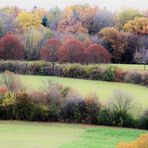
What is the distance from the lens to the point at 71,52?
216 ft

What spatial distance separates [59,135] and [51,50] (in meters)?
36.5

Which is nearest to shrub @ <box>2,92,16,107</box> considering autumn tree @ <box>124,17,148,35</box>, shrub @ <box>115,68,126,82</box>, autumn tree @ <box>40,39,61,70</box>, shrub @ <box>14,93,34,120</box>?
shrub @ <box>14,93,34,120</box>

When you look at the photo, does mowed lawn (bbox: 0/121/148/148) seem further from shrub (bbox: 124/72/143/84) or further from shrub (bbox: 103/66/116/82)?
shrub (bbox: 103/66/116/82)

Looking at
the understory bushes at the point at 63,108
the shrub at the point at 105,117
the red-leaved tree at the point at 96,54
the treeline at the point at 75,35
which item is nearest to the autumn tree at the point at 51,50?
the treeline at the point at 75,35

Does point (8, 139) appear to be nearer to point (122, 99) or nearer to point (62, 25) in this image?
point (122, 99)

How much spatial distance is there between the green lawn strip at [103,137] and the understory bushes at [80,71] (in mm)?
21722

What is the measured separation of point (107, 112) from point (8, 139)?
10.2 meters

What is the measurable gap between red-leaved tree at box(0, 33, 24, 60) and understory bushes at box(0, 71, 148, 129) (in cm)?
3060

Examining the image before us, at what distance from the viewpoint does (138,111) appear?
3616cm

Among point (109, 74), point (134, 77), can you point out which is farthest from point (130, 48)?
point (134, 77)

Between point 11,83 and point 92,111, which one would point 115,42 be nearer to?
point 11,83

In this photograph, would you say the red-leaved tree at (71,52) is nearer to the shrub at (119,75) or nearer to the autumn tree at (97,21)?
the shrub at (119,75)

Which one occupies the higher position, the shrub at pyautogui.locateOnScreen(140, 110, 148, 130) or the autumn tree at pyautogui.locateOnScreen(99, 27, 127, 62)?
the autumn tree at pyautogui.locateOnScreen(99, 27, 127, 62)

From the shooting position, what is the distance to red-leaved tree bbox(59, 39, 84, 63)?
65125 millimetres
